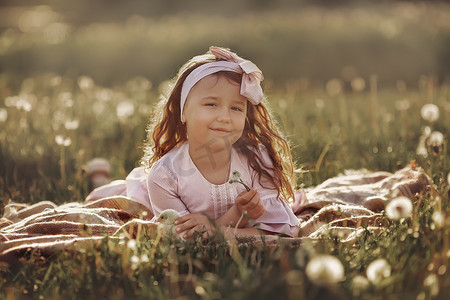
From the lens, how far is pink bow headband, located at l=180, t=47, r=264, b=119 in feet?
11.3

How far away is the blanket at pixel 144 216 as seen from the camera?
2887 millimetres

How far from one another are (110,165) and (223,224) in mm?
2255

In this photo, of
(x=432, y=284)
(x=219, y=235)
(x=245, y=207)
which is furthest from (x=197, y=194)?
(x=432, y=284)

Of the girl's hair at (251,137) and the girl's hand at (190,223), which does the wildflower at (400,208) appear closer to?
the girl's hand at (190,223)

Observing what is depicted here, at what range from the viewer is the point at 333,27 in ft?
56.5

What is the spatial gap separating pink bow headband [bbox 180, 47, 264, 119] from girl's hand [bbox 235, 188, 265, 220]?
1.94ft

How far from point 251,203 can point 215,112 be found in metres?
0.56

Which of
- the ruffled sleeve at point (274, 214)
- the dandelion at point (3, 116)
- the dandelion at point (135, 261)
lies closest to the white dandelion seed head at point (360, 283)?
the dandelion at point (135, 261)

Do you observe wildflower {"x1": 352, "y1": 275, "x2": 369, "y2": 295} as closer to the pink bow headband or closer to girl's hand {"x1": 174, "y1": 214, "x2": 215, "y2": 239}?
girl's hand {"x1": 174, "y1": 214, "x2": 215, "y2": 239}

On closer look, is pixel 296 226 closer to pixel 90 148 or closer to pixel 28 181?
pixel 28 181

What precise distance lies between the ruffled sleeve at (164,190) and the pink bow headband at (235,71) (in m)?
0.41

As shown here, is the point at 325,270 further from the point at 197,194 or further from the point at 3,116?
the point at 3,116

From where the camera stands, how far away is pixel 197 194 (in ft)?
11.7

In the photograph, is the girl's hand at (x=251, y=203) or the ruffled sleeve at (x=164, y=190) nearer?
the girl's hand at (x=251, y=203)
